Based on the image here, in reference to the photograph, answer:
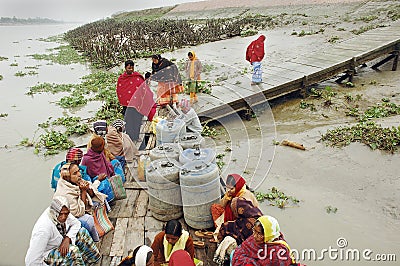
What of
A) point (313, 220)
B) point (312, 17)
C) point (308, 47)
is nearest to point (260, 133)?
point (313, 220)

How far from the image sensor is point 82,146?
698 centimetres

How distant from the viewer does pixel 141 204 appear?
4039 millimetres

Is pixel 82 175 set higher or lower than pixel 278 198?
higher

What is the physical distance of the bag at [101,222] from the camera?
3514mm

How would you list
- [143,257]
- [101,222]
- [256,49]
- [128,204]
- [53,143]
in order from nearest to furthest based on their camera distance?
[143,257]
[101,222]
[128,204]
[53,143]
[256,49]

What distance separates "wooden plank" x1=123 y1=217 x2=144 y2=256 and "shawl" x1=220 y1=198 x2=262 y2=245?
101 centimetres

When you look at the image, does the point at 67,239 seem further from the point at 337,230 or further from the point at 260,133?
the point at 260,133

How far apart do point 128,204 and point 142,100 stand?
111 inches

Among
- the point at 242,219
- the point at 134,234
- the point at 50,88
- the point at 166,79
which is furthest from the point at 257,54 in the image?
the point at 50,88

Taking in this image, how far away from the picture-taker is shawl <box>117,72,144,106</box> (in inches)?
236

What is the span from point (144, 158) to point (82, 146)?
2.68 meters

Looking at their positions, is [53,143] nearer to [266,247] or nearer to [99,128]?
[99,128]

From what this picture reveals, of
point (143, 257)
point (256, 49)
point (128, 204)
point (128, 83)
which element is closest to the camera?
point (143, 257)

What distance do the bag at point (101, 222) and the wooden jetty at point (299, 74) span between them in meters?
4.11
